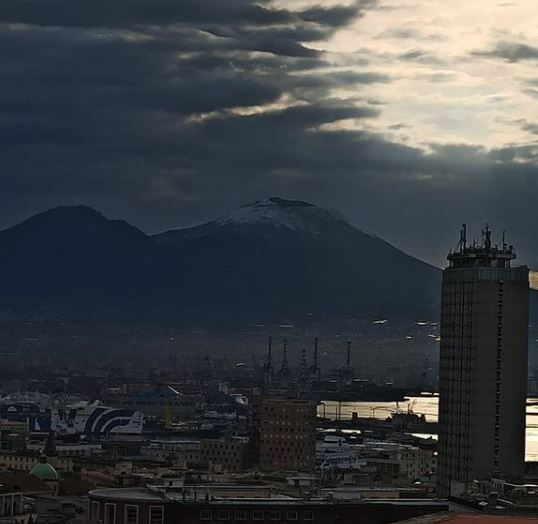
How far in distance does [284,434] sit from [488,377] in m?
41.2

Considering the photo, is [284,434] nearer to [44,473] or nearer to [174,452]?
[174,452]

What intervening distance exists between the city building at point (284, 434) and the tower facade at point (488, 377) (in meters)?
34.5

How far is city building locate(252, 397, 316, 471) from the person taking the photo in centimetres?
12206

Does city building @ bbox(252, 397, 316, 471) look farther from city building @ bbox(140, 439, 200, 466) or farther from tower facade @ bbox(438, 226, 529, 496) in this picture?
tower facade @ bbox(438, 226, 529, 496)

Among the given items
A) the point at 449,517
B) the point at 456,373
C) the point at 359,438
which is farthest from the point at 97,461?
the point at 449,517

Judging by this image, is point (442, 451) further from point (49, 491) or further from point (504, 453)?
point (49, 491)

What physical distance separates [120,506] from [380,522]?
7.55 m

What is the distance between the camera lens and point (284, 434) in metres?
124

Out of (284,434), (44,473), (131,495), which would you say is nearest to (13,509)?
(131,495)

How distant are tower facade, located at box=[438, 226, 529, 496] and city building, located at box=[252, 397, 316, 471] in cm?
3453

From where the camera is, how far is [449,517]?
3112 cm

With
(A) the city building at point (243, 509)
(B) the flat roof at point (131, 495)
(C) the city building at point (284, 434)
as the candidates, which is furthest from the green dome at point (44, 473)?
(A) the city building at point (243, 509)

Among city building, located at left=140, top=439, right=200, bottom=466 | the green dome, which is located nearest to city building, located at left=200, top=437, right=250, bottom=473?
city building, located at left=140, top=439, right=200, bottom=466

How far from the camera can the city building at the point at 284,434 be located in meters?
122
